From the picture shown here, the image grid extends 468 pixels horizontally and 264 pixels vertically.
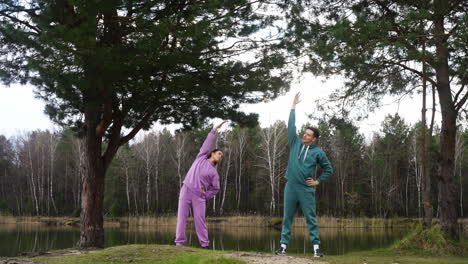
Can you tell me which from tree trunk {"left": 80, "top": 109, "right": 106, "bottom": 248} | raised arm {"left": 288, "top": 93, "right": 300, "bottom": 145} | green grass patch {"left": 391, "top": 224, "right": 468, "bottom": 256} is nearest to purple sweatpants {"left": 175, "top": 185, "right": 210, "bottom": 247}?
raised arm {"left": 288, "top": 93, "right": 300, "bottom": 145}

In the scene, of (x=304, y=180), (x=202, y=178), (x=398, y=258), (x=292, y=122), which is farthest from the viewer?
(x=398, y=258)

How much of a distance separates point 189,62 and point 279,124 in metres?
31.6

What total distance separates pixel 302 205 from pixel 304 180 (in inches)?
13.9

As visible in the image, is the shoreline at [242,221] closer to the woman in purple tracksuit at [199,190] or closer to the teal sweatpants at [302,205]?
the teal sweatpants at [302,205]

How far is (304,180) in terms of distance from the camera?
273 inches

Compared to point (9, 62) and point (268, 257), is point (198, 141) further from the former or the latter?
point (268, 257)

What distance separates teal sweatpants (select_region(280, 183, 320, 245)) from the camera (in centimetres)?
692

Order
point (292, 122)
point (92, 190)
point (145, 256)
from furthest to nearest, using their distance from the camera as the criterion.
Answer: point (92, 190), point (292, 122), point (145, 256)

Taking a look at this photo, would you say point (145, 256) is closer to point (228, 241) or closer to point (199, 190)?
point (199, 190)

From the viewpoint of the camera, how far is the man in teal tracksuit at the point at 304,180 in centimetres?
693

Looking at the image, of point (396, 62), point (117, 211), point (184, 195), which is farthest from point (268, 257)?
point (117, 211)

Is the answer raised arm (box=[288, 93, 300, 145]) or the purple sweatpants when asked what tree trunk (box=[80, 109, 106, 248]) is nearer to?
the purple sweatpants

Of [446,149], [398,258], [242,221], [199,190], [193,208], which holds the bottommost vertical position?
[242,221]

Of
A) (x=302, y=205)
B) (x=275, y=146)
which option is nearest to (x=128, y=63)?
(x=302, y=205)
